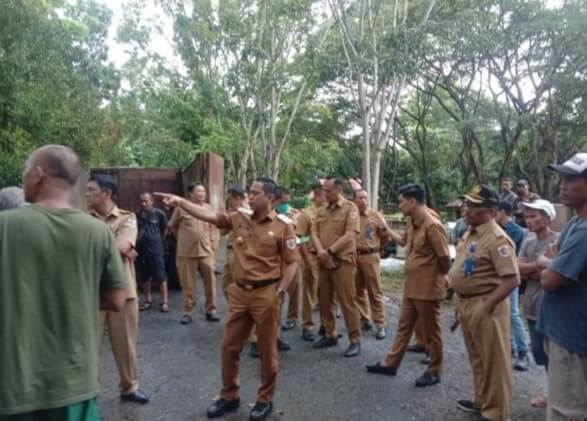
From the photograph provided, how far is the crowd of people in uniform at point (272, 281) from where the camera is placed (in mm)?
2133

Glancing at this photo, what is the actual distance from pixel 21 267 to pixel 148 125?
1930cm

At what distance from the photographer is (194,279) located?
7484 millimetres

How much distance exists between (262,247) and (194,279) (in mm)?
3542

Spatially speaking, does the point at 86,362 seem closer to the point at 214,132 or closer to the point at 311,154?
the point at 214,132

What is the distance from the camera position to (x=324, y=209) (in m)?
6.42

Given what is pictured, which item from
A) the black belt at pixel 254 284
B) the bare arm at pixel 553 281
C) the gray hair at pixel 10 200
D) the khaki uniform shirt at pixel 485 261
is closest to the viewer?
the bare arm at pixel 553 281

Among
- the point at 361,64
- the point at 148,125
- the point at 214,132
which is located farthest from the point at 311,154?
the point at 361,64

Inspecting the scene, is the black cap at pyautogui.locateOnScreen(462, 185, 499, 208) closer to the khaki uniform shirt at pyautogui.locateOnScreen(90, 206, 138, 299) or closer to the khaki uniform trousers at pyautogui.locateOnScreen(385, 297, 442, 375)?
the khaki uniform trousers at pyautogui.locateOnScreen(385, 297, 442, 375)

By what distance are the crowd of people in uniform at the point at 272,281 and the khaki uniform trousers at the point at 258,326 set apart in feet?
0.04

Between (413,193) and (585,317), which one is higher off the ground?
(413,193)

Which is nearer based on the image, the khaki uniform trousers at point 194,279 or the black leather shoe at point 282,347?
the black leather shoe at point 282,347

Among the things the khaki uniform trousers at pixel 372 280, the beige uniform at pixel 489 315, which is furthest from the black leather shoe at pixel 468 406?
the khaki uniform trousers at pixel 372 280

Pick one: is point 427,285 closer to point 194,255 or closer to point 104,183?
point 104,183

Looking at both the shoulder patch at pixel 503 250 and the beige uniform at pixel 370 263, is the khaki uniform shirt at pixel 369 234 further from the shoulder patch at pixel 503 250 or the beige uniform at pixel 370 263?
the shoulder patch at pixel 503 250
